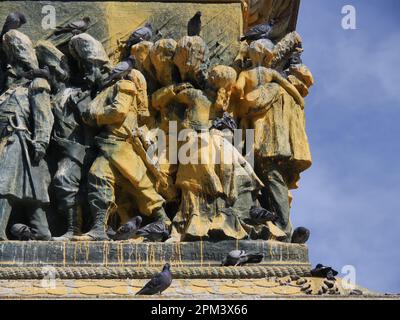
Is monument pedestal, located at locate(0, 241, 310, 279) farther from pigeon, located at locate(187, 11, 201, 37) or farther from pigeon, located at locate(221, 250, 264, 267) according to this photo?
pigeon, located at locate(187, 11, 201, 37)

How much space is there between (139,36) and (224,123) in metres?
1.56

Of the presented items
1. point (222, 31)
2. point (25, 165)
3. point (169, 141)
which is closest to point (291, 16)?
point (222, 31)

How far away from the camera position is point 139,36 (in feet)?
63.9

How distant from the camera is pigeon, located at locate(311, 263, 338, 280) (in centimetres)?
1806

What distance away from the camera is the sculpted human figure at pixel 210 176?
18500 millimetres

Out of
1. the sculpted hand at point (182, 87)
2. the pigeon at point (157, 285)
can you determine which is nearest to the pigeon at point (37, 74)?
the sculpted hand at point (182, 87)

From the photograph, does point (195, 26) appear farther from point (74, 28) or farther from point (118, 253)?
point (118, 253)

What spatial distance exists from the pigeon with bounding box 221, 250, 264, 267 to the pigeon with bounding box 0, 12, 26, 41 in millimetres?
4062

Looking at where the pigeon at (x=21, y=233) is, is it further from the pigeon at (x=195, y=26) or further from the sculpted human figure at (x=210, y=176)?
the pigeon at (x=195, y=26)

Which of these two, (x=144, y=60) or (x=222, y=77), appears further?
(x=144, y=60)

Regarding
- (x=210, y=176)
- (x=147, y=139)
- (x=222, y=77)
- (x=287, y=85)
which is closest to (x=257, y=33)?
(x=287, y=85)

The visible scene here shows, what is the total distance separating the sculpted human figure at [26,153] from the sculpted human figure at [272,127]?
97.7 inches

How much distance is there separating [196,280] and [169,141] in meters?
1.97
